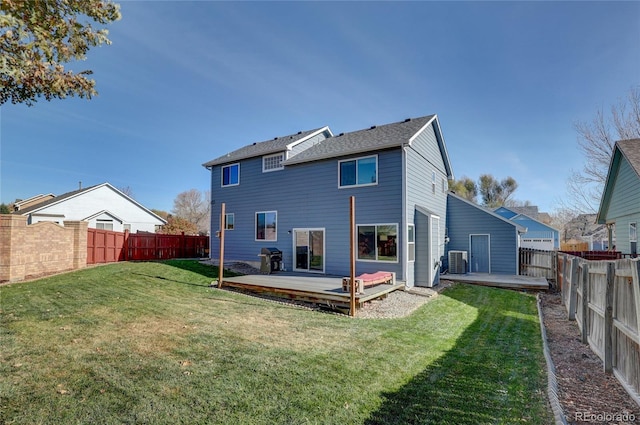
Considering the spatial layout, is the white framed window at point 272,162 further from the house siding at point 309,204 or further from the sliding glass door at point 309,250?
the sliding glass door at point 309,250

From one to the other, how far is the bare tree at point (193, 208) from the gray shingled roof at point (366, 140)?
120 feet

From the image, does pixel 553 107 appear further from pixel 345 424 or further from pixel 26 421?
pixel 26 421

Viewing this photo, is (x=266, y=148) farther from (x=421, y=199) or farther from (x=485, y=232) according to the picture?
(x=485, y=232)

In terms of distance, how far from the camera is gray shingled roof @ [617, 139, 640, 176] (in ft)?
35.8

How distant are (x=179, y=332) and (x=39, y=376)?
197 cm

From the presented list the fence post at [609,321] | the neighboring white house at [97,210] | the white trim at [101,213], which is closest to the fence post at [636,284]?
the fence post at [609,321]

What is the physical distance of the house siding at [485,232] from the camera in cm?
1393

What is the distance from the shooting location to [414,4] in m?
10.2

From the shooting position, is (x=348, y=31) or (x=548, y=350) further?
(x=348, y=31)

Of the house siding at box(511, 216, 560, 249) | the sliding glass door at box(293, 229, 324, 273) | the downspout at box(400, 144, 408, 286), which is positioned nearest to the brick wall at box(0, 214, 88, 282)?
the sliding glass door at box(293, 229, 324, 273)

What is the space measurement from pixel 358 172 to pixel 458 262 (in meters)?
6.92

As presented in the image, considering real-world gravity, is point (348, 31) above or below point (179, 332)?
above

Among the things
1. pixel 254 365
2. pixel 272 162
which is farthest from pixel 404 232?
pixel 254 365

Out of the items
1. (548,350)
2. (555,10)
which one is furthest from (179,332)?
(555,10)
